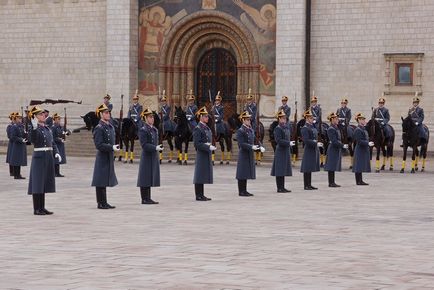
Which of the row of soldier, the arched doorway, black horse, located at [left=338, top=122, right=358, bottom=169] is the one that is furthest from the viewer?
the arched doorway

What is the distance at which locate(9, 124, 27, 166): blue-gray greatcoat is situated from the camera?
944 inches

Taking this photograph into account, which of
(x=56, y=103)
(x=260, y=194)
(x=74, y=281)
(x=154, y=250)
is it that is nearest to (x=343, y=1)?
(x=56, y=103)

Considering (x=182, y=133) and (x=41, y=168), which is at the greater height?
(x=182, y=133)

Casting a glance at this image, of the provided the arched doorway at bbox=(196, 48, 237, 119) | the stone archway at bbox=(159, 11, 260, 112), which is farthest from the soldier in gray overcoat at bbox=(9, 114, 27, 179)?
the arched doorway at bbox=(196, 48, 237, 119)

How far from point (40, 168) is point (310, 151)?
7.14m

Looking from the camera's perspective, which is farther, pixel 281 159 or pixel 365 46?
pixel 365 46

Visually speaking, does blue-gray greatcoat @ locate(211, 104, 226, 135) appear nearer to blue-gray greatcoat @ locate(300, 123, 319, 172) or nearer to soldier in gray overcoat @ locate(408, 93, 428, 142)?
soldier in gray overcoat @ locate(408, 93, 428, 142)

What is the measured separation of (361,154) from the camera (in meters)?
22.9

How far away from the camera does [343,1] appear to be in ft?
110

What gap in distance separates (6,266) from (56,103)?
2755cm

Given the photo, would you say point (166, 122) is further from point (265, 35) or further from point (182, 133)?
point (265, 35)

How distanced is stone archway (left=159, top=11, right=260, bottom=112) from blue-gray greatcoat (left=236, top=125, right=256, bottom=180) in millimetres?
15130

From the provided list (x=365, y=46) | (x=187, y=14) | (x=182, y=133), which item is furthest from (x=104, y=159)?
(x=187, y=14)

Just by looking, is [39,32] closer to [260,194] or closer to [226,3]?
[226,3]
